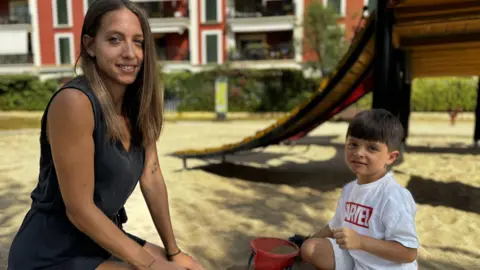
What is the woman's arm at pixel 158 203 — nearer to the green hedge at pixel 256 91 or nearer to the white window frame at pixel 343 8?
the green hedge at pixel 256 91

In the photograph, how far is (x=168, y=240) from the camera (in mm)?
1604

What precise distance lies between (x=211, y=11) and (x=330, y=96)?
21202 mm

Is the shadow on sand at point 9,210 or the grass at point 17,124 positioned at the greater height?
the shadow on sand at point 9,210

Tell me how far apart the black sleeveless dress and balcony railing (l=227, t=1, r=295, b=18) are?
2383 cm

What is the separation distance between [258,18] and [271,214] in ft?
70.3

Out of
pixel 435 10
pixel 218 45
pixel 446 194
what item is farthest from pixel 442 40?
pixel 218 45

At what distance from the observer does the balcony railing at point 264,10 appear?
930 inches

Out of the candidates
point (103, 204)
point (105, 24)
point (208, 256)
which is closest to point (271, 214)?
point (208, 256)

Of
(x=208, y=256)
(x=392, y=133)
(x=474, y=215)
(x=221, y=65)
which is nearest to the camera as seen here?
(x=392, y=133)

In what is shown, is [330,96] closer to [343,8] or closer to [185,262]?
[185,262]

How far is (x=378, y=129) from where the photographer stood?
4.98 ft

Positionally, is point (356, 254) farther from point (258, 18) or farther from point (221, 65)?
point (258, 18)

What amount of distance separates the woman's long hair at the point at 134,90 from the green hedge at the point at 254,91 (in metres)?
17.8

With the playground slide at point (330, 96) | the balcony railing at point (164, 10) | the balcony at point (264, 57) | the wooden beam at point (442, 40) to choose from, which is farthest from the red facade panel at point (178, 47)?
the wooden beam at point (442, 40)
